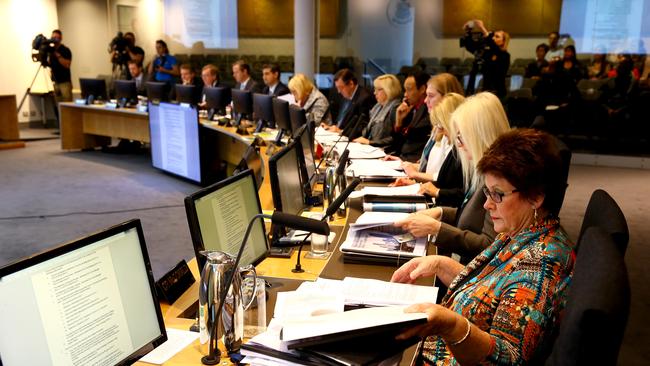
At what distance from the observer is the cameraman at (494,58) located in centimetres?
747

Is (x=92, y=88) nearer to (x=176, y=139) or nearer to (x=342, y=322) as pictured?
(x=176, y=139)

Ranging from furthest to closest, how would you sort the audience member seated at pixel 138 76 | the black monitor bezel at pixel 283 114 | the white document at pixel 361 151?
the audience member seated at pixel 138 76
the black monitor bezel at pixel 283 114
the white document at pixel 361 151

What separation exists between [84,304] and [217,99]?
566 cm

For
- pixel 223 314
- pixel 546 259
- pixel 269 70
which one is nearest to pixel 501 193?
pixel 546 259

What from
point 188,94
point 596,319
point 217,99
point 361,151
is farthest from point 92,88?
point 596,319

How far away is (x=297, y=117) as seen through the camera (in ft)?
14.6

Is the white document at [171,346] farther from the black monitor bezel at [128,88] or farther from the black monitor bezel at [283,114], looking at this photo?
the black monitor bezel at [128,88]

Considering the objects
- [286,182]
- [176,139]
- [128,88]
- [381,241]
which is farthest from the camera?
[128,88]

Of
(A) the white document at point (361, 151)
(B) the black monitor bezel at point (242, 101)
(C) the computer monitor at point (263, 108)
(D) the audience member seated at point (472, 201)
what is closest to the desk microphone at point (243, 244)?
(D) the audience member seated at point (472, 201)

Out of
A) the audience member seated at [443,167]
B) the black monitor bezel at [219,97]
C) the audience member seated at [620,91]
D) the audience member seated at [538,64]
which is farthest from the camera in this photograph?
the audience member seated at [538,64]

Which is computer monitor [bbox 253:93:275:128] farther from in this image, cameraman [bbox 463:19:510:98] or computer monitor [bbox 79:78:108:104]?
computer monitor [bbox 79:78:108:104]

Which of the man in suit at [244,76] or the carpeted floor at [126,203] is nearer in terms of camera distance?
the carpeted floor at [126,203]

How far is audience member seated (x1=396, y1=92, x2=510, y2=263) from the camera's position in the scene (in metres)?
2.40

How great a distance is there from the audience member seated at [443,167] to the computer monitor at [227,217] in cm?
125
